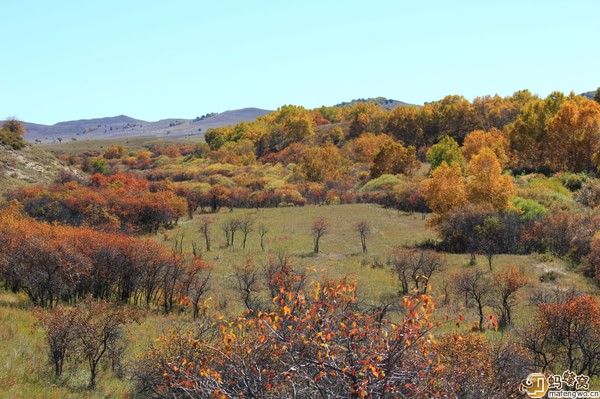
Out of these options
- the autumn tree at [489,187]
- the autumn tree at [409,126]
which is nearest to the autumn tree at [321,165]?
the autumn tree at [409,126]

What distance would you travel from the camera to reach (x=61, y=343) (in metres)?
19.0

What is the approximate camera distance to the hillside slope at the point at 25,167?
3135 inches

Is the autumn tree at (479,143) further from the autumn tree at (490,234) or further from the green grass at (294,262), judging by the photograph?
the autumn tree at (490,234)

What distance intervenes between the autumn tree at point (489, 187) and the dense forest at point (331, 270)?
22 cm

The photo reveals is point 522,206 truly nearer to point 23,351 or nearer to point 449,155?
point 449,155

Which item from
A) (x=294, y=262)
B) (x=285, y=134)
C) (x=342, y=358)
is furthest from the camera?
(x=285, y=134)

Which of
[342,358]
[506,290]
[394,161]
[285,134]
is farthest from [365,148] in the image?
[342,358]

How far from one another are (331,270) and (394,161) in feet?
201

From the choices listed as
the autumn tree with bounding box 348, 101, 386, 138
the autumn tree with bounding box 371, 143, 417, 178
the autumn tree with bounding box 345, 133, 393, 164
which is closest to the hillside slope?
the autumn tree with bounding box 371, 143, 417, 178

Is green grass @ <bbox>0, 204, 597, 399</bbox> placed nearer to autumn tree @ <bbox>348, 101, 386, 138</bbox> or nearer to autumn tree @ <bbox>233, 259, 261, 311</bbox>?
autumn tree @ <bbox>233, 259, 261, 311</bbox>

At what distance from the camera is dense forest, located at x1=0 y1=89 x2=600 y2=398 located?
8.87 metres

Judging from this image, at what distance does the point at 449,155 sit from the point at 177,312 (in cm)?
6547

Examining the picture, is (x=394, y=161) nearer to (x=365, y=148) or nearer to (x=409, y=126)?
(x=365, y=148)

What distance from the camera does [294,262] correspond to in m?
48.6
